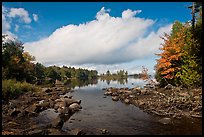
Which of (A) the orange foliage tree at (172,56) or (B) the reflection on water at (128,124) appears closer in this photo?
(B) the reflection on water at (128,124)

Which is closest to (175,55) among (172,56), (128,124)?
(172,56)

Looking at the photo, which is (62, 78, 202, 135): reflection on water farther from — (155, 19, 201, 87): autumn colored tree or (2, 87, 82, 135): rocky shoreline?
(155, 19, 201, 87): autumn colored tree

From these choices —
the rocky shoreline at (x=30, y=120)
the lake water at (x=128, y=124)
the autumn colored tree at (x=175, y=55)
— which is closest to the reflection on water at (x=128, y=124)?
the lake water at (x=128, y=124)

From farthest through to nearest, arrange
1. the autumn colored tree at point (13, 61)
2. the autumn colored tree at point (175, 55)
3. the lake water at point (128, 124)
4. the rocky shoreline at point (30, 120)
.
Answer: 1. the autumn colored tree at point (13, 61)
2. the autumn colored tree at point (175, 55)
3. the lake water at point (128, 124)
4. the rocky shoreline at point (30, 120)

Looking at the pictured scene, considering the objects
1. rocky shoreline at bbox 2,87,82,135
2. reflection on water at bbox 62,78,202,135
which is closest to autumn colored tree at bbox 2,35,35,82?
rocky shoreline at bbox 2,87,82,135

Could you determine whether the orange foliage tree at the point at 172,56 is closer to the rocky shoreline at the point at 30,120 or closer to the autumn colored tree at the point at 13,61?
the rocky shoreline at the point at 30,120

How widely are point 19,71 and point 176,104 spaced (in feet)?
121

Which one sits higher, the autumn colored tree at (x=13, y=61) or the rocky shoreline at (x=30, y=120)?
the autumn colored tree at (x=13, y=61)

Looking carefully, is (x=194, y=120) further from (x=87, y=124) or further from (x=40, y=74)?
(x=40, y=74)

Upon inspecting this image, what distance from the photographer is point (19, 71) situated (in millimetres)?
48812

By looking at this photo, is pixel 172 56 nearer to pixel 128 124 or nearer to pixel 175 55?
pixel 175 55

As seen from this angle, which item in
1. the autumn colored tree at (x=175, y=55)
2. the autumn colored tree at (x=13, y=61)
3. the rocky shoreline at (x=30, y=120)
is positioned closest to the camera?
the rocky shoreline at (x=30, y=120)

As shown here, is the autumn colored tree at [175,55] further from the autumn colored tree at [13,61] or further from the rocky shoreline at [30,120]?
the autumn colored tree at [13,61]

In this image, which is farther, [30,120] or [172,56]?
[172,56]
